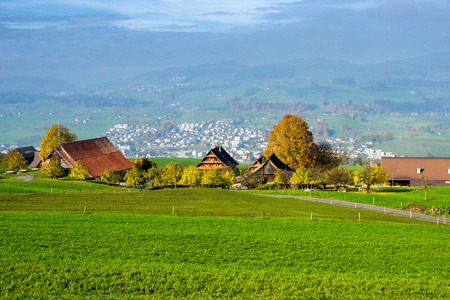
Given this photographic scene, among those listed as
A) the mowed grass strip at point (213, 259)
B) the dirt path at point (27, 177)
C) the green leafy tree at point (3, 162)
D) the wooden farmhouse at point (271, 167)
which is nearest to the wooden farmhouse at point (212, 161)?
the wooden farmhouse at point (271, 167)

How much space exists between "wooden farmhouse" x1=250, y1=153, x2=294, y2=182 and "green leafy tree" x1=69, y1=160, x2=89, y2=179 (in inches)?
1230

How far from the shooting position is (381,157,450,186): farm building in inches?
3676

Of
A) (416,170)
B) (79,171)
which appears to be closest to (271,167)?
(416,170)

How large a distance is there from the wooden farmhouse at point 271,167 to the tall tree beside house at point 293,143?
80 centimetres

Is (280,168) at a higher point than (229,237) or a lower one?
higher

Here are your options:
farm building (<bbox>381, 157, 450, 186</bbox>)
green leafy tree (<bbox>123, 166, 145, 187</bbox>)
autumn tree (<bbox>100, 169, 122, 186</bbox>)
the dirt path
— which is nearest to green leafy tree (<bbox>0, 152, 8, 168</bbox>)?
the dirt path

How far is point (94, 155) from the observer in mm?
94000

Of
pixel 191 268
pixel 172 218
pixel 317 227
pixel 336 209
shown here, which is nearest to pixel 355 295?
pixel 191 268

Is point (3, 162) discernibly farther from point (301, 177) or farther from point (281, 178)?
point (301, 177)

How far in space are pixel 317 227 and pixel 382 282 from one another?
16613mm

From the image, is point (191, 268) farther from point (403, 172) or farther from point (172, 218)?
point (403, 172)

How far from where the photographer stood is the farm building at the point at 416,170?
9338 cm

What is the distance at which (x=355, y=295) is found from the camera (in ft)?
64.8

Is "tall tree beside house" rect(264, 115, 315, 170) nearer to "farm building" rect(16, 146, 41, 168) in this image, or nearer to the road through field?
the road through field
